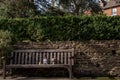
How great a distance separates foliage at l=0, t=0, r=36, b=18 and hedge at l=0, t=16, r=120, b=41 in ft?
20.8

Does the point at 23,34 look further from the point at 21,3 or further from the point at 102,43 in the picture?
the point at 21,3

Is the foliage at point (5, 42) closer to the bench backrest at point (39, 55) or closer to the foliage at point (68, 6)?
the bench backrest at point (39, 55)

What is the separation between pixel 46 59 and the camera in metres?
12.1

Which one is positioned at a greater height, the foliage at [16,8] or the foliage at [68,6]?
the foliage at [68,6]

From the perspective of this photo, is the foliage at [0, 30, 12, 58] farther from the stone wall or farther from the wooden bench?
the stone wall

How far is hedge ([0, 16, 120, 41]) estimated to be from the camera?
12.6 meters

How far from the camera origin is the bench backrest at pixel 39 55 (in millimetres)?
12172

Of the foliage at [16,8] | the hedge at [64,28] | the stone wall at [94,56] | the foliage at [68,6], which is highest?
the foliage at [68,6]

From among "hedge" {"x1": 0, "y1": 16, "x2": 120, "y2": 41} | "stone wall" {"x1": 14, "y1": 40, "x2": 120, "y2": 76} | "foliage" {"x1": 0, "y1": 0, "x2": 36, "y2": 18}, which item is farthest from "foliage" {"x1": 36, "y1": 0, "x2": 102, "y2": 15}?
"stone wall" {"x1": 14, "y1": 40, "x2": 120, "y2": 76}

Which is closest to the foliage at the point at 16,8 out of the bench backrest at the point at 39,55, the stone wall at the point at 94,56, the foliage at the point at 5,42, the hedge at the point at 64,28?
the hedge at the point at 64,28

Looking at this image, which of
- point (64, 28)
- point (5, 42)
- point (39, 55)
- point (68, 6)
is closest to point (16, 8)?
point (68, 6)

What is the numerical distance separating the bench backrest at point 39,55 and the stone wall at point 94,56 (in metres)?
0.30

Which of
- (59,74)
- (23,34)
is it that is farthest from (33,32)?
(59,74)

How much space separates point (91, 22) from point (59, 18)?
1.39 meters
